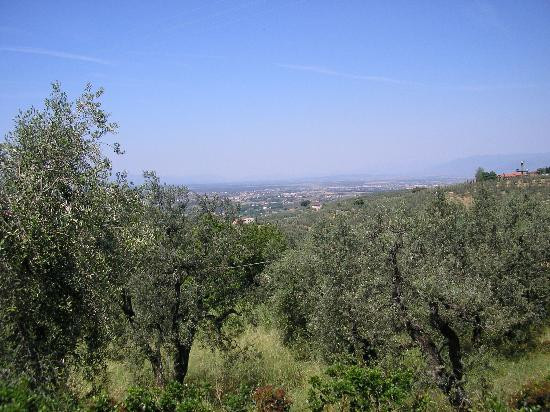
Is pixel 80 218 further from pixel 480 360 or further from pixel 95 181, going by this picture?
pixel 480 360

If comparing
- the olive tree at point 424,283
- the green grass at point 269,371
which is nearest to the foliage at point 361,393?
the olive tree at point 424,283

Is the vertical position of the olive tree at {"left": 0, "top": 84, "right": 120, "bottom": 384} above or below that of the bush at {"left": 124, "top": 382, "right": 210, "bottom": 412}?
above

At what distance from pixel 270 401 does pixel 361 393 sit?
219 centimetres

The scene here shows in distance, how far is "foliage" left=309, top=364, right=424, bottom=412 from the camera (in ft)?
32.0

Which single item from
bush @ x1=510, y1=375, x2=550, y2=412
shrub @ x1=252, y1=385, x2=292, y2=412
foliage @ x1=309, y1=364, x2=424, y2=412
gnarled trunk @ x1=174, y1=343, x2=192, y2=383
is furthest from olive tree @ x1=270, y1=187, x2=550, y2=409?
gnarled trunk @ x1=174, y1=343, x2=192, y2=383

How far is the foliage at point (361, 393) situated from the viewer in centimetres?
974

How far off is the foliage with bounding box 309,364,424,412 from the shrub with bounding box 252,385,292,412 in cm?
65

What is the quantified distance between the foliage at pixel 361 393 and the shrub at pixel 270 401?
649 millimetres

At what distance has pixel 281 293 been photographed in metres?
26.4

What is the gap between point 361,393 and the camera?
9930 millimetres

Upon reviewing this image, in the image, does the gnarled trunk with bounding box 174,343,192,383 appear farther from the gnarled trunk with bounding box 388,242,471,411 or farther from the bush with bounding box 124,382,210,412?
the gnarled trunk with bounding box 388,242,471,411

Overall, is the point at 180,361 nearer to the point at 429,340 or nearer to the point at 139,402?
the point at 139,402

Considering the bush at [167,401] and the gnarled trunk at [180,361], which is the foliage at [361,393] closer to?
the bush at [167,401]

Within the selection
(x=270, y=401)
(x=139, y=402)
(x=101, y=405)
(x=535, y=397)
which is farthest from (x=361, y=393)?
(x=101, y=405)
